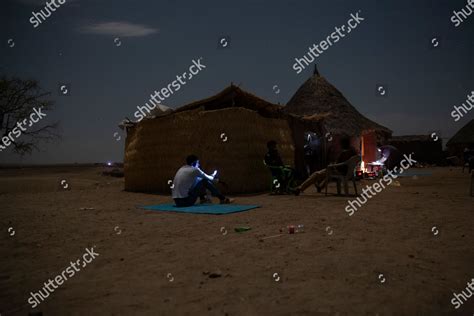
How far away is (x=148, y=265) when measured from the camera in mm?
3637

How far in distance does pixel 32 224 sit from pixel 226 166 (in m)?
5.93

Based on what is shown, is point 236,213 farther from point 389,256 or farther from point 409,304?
point 409,304

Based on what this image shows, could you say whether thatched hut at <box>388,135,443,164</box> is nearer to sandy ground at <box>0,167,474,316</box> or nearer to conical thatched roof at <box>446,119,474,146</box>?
conical thatched roof at <box>446,119,474,146</box>

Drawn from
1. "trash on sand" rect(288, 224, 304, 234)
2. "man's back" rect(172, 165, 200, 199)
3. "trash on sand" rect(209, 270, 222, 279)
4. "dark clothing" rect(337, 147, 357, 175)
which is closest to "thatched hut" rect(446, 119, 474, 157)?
"dark clothing" rect(337, 147, 357, 175)

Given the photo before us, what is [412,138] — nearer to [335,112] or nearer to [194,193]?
[335,112]

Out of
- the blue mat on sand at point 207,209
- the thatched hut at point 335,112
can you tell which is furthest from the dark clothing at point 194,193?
the thatched hut at point 335,112

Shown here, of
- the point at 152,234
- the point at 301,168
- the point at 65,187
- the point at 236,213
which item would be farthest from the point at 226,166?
the point at 65,187

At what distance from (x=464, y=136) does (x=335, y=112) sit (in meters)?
22.2

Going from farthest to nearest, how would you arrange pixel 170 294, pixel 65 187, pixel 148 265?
1. pixel 65 187
2. pixel 148 265
3. pixel 170 294

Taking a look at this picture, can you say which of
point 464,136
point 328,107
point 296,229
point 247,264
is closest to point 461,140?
point 464,136

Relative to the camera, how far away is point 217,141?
11.3m

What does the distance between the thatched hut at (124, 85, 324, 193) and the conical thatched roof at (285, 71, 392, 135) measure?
6.73 metres

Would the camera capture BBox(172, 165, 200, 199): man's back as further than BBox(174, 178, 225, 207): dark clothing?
No

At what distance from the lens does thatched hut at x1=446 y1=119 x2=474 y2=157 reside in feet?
113
